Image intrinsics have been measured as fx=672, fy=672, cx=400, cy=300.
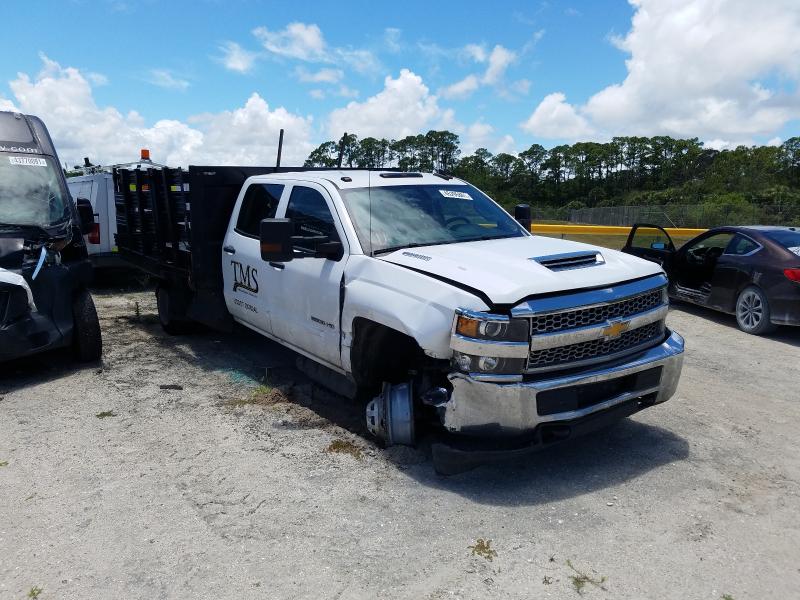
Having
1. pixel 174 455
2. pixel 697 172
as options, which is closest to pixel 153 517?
pixel 174 455

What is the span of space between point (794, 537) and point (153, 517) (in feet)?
11.6

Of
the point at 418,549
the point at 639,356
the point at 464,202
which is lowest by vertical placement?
the point at 418,549

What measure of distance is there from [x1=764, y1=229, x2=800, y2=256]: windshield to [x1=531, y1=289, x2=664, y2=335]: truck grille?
4.99 m

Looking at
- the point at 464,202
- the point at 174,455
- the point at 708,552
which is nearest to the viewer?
the point at 708,552

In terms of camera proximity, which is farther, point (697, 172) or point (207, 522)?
→ point (697, 172)

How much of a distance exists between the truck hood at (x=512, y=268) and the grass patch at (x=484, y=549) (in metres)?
1.31

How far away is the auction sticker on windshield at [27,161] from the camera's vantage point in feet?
22.7

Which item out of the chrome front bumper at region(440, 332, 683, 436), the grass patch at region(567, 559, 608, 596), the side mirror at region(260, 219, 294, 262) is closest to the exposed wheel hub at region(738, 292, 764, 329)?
the chrome front bumper at region(440, 332, 683, 436)

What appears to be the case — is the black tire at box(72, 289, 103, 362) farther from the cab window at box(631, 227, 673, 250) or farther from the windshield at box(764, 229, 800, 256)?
the windshield at box(764, 229, 800, 256)

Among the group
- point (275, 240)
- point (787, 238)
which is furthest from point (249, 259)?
point (787, 238)

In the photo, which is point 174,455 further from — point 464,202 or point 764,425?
point 764,425

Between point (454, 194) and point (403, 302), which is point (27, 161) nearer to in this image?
point (454, 194)

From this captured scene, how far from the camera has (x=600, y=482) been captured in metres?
4.23

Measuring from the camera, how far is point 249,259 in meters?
6.18
